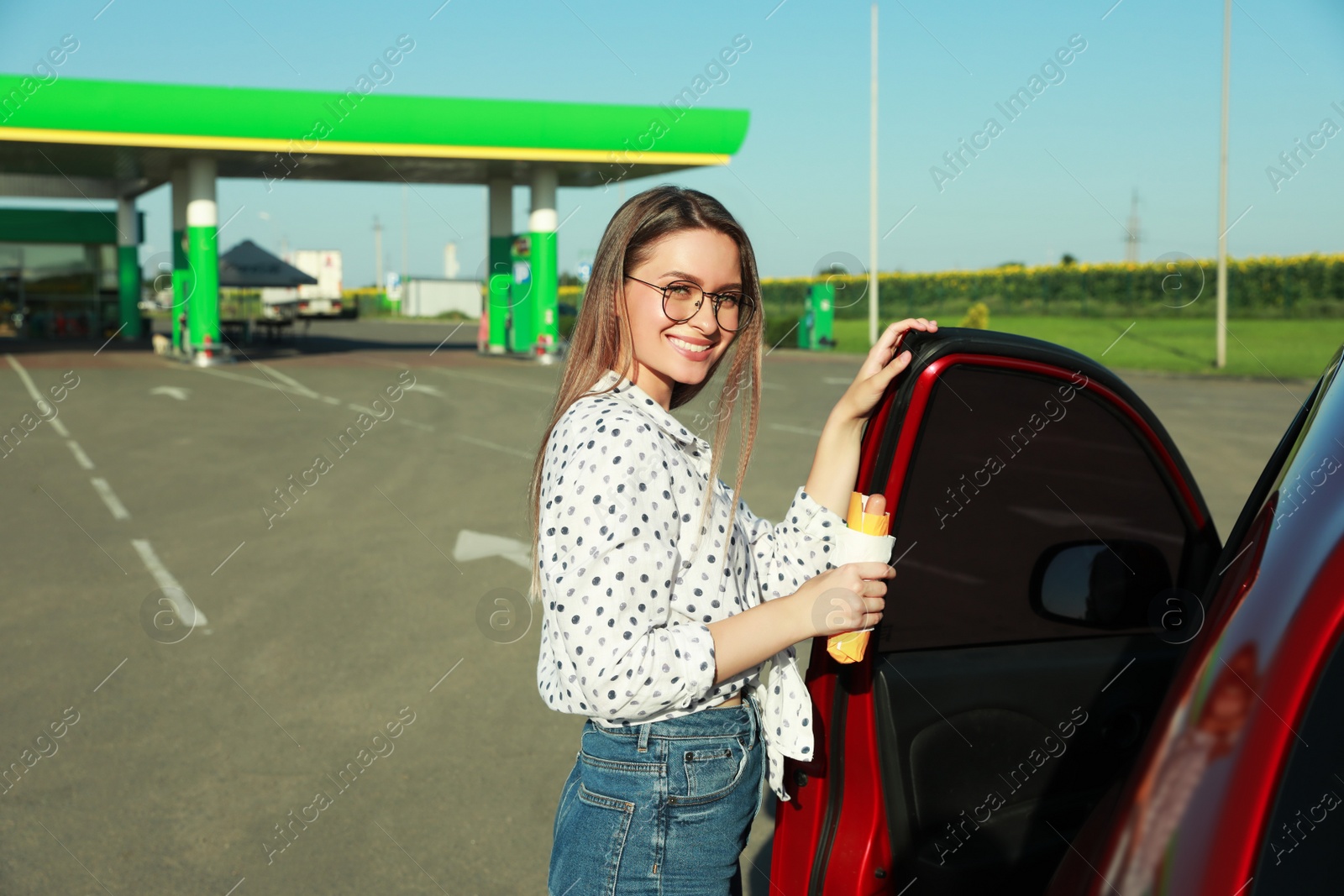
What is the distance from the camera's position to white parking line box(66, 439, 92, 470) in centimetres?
1171

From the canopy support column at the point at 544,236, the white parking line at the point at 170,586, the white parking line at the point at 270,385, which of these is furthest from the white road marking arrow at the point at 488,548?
the canopy support column at the point at 544,236

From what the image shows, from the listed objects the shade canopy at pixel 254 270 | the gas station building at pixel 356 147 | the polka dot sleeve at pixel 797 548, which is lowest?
the polka dot sleeve at pixel 797 548

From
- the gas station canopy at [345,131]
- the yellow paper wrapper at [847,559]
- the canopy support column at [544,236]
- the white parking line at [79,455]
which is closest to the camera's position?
the yellow paper wrapper at [847,559]

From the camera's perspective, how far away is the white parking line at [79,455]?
38.4 ft

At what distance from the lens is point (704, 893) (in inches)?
72.3

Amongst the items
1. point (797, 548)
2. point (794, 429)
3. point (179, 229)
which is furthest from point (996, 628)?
point (179, 229)

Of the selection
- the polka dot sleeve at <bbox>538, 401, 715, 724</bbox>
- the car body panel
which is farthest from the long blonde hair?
the car body panel

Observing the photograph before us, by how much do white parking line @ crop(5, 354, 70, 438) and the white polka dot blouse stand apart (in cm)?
1405

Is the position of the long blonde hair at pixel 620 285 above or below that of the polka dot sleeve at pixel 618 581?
above

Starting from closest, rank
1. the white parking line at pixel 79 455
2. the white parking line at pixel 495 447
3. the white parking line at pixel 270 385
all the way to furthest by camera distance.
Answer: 1. the white parking line at pixel 79 455
2. the white parking line at pixel 495 447
3. the white parking line at pixel 270 385

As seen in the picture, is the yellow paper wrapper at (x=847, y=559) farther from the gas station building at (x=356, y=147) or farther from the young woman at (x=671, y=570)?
the gas station building at (x=356, y=147)

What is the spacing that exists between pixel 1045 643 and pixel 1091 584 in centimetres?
16

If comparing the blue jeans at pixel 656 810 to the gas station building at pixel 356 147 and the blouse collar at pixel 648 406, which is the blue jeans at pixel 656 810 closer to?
the blouse collar at pixel 648 406

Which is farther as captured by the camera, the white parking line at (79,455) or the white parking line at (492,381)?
the white parking line at (492,381)
